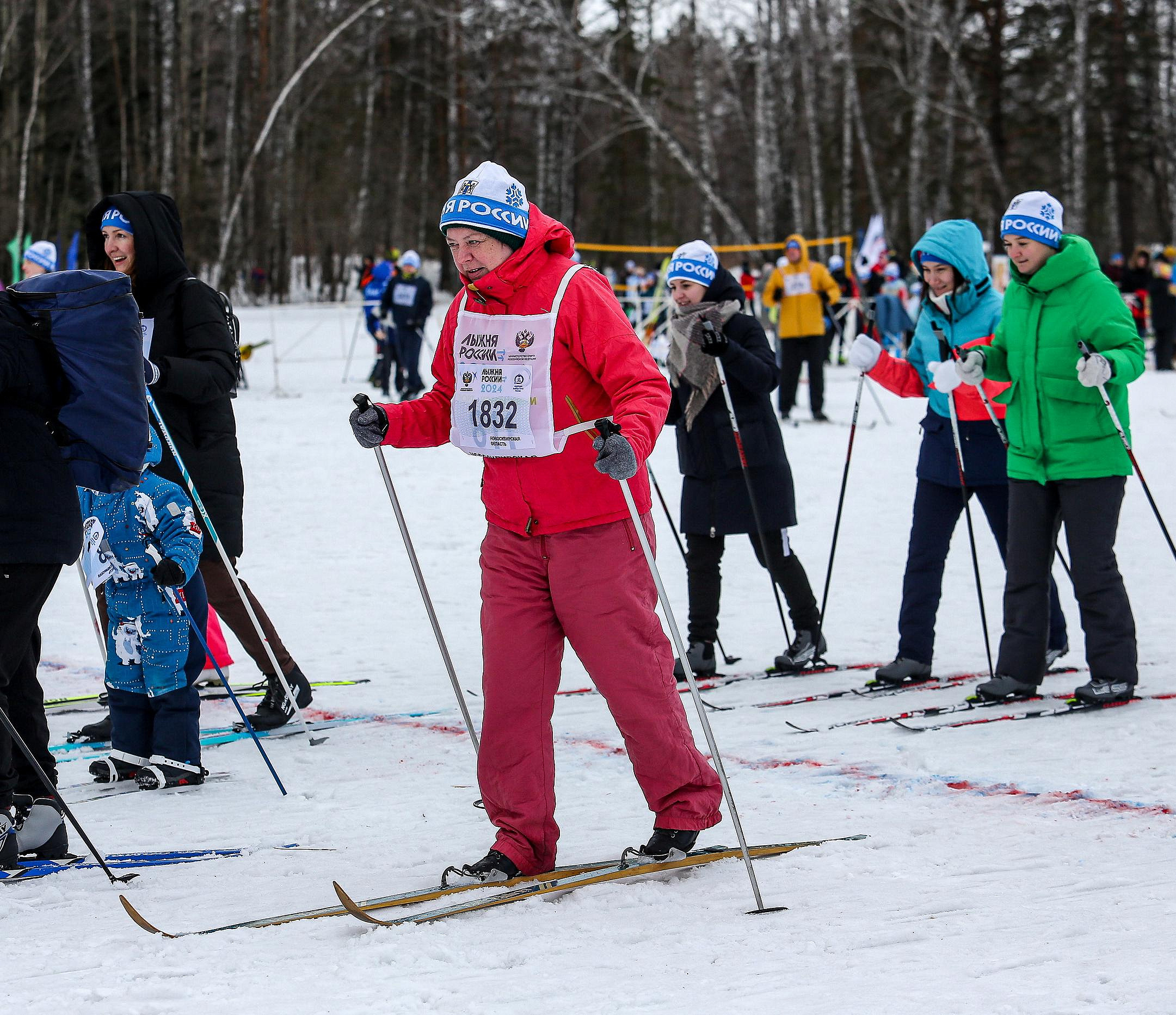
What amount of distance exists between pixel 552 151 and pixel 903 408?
1776cm

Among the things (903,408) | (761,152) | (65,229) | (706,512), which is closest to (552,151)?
(761,152)

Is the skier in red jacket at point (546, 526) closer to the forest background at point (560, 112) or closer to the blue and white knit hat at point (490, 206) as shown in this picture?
the blue and white knit hat at point (490, 206)

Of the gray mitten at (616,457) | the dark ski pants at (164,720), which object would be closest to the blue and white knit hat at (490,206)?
the gray mitten at (616,457)

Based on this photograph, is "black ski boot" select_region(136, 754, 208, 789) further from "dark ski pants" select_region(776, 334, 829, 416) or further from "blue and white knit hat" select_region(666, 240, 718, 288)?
"dark ski pants" select_region(776, 334, 829, 416)

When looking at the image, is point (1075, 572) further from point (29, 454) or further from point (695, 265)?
point (29, 454)

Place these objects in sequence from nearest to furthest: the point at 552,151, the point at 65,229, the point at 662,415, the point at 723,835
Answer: the point at 662,415, the point at 723,835, the point at 65,229, the point at 552,151

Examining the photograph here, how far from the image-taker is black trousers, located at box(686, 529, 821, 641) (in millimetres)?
6109

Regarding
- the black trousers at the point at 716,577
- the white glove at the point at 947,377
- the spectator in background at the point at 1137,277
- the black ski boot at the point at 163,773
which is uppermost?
the spectator in background at the point at 1137,277

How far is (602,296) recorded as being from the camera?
11.1 ft

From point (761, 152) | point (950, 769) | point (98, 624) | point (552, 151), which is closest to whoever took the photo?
point (950, 769)

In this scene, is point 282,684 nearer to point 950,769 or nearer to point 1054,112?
point 950,769

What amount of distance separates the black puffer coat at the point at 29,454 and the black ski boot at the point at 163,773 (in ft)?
4.18

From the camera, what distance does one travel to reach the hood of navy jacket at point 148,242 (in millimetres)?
4594

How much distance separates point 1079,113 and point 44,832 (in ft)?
76.7
